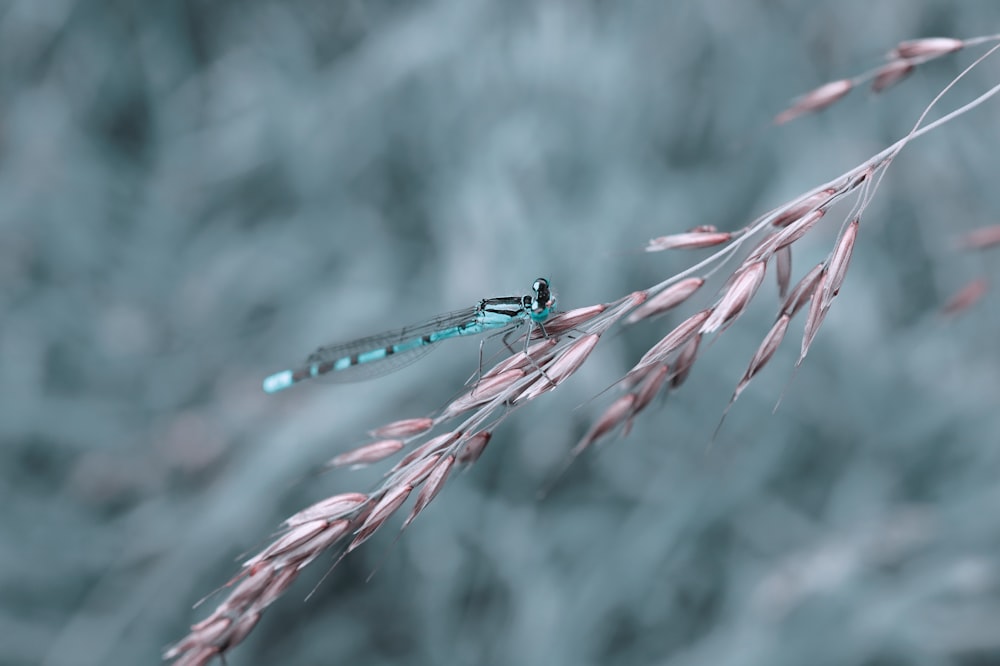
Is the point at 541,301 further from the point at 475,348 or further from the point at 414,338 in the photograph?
the point at 475,348

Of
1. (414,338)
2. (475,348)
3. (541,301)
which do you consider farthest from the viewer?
(475,348)

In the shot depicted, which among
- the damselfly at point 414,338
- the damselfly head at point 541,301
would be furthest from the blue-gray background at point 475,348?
the damselfly head at point 541,301

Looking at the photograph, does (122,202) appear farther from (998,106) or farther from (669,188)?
(998,106)

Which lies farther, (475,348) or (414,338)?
(475,348)

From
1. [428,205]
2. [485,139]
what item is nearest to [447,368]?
[428,205]

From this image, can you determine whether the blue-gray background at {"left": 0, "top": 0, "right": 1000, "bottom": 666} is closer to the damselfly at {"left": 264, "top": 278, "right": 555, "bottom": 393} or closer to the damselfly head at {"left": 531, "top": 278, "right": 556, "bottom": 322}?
the damselfly at {"left": 264, "top": 278, "right": 555, "bottom": 393}

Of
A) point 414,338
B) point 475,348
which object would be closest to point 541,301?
point 414,338

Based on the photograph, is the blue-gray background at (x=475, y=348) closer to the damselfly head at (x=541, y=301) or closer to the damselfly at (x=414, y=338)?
the damselfly at (x=414, y=338)
